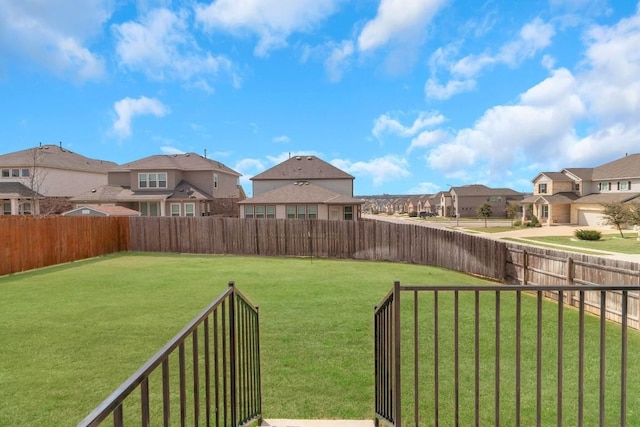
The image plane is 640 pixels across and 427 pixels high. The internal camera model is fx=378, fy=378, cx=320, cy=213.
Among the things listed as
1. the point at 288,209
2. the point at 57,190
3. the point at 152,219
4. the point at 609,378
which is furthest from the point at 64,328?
the point at 57,190

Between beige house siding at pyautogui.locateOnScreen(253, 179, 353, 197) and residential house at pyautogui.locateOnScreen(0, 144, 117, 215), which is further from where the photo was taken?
beige house siding at pyautogui.locateOnScreen(253, 179, 353, 197)

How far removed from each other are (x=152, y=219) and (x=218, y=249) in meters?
3.65

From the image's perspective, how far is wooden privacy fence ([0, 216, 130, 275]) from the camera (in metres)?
12.3

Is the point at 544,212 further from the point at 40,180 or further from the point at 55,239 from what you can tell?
the point at 40,180

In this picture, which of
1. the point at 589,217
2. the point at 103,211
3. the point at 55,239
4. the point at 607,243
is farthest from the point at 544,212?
the point at 55,239

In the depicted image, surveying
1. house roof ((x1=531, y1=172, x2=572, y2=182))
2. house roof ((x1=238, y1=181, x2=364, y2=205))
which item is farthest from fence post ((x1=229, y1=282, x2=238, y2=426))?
house roof ((x1=531, y1=172, x2=572, y2=182))

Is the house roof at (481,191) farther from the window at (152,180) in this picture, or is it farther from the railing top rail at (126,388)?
the railing top rail at (126,388)

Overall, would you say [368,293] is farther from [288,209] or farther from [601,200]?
[601,200]

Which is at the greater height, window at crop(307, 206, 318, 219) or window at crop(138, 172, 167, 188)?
window at crop(138, 172, 167, 188)

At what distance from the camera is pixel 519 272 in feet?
35.1

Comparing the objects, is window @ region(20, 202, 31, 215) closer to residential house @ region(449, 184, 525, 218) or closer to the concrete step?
the concrete step

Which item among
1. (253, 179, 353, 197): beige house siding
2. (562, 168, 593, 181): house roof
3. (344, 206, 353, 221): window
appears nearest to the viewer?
(344, 206, 353, 221): window

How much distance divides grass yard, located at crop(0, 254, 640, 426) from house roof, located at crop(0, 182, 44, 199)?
1967 cm

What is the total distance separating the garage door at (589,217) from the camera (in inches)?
1278
